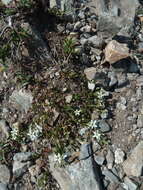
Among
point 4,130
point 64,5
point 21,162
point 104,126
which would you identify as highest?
point 64,5

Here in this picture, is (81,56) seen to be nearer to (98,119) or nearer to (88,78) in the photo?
(88,78)

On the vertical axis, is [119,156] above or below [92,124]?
below

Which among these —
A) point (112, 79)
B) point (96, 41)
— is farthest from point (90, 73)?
point (96, 41)

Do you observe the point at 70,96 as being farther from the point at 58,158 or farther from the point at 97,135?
the point at 58,158

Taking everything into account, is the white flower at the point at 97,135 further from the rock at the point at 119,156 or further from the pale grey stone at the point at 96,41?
the pale grey stone at the point at 96,41

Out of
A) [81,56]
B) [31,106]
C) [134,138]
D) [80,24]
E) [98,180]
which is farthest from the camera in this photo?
[80,24]

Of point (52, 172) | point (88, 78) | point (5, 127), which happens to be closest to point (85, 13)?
point (88, 78)

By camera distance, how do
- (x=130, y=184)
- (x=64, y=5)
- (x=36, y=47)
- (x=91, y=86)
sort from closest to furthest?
(x=130, y=184) → (x=91, y=86) → (x=36, y=47) → (x=64, y=5)

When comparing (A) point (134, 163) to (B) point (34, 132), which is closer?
(A) point (134, 163)
